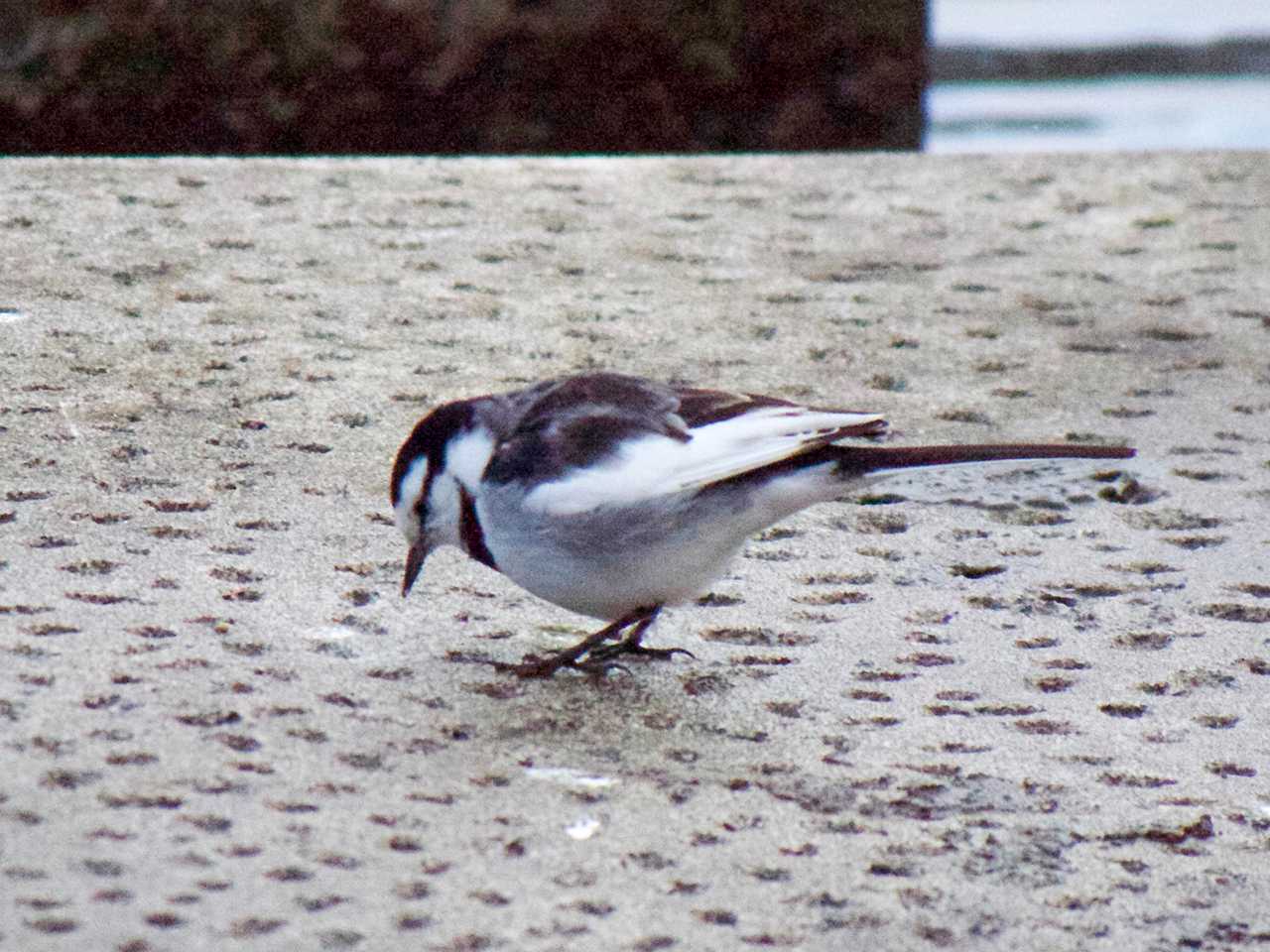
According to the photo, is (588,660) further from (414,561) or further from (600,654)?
(414,561)

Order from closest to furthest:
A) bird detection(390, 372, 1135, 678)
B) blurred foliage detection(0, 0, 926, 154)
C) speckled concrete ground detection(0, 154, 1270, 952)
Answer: speckled concrete ground detection(0, 154, 1270, 952) < bird detection(390, 372, 1135, 678) < blurred foliage detection(0, 0, 926, 154)

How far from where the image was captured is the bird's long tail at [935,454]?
2.75 meters

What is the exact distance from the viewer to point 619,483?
265 centimetres

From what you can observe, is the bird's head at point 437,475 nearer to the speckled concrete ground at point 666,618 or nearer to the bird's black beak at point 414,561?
the bird's black beak at point 414,561

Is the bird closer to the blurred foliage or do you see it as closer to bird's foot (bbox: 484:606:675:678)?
bird's foot (bbox: 484:606:675:678)

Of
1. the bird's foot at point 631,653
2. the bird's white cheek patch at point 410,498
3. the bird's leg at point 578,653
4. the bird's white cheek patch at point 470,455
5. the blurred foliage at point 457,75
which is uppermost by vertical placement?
the blurred foliage at point 457,75

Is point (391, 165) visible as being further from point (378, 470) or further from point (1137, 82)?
point (1137, 82)

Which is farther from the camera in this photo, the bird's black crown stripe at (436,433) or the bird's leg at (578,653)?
the bird's black crown stripe at (436,433)

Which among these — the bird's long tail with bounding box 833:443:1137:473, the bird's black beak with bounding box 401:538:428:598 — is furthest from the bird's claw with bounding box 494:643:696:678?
the bird's long tail with bounding box 833:443:1137:473

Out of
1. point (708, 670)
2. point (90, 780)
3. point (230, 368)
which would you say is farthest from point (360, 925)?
point (230, 368)

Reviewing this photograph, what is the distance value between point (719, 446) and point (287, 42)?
2.42m

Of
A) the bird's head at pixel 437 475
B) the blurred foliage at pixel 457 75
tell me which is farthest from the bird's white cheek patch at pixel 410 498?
the blurred foliage at pixel 457 75

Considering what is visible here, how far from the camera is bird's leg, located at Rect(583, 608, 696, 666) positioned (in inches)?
110

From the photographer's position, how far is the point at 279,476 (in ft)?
10.5
